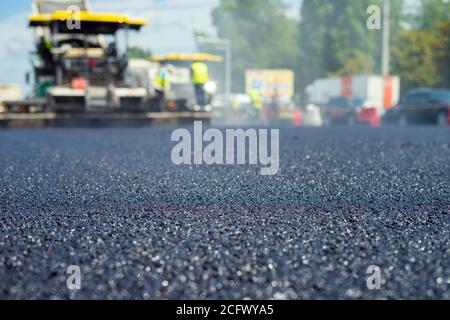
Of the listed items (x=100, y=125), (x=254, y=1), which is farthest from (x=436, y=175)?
(x=254, y=1)

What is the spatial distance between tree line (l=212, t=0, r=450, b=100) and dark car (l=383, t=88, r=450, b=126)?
14797 mm

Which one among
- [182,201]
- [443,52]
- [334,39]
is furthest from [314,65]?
[182,201]

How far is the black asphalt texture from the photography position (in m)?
2.48

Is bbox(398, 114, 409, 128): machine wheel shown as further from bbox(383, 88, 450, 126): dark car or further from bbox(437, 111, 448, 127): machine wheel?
bbox(437, 111, 448, 127): machine wheel

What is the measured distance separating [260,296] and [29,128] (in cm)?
1176

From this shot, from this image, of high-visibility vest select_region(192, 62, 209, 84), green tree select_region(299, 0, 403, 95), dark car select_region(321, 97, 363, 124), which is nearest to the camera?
high-visibility vest select_region(192, 62, 209, 84)

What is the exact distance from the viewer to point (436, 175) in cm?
583

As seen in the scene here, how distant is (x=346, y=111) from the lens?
80.5 feet

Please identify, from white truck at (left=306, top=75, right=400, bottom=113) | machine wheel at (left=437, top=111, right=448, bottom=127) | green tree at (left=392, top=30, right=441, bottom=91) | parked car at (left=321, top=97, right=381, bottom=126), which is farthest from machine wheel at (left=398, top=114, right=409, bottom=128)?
green tree at (left=392, top=30, right=441, bottom=91)

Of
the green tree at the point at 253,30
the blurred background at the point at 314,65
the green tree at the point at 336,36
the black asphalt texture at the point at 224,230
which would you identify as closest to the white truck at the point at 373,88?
the blurred background at the point at 314,65

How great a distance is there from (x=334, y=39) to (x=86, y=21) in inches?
1840

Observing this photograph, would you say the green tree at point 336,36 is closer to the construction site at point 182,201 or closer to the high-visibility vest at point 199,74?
the high-visibility vest at point 199,74

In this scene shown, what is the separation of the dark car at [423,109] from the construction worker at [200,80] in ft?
23.3

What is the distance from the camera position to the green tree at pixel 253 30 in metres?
74.0
